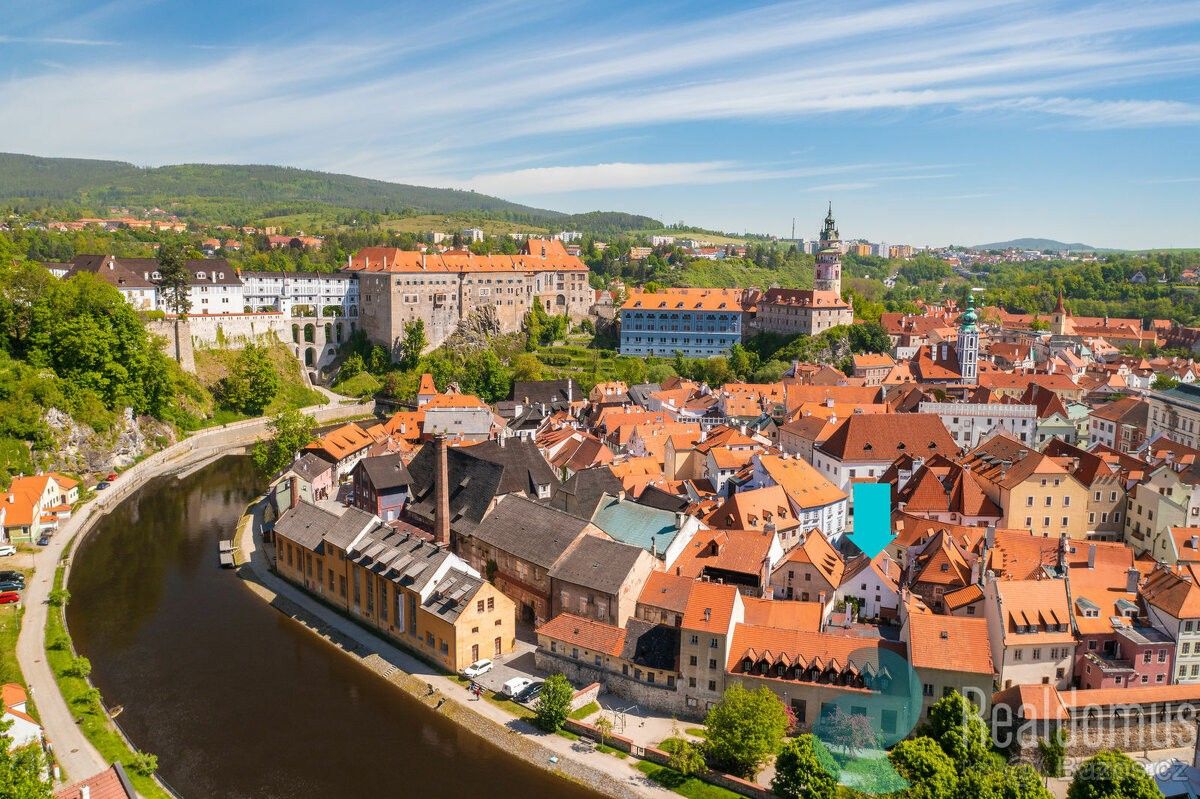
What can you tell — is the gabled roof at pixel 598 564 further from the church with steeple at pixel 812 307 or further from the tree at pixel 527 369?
the church with steeple at pixel 812 307

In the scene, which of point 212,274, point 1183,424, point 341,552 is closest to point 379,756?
point 341,552

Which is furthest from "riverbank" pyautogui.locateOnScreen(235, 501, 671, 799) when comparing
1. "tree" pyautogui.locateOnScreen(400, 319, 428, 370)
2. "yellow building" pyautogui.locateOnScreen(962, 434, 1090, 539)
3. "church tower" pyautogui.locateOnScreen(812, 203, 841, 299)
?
"church tower" pyautogui.locateOnScreen(812, 203, 841, 299)

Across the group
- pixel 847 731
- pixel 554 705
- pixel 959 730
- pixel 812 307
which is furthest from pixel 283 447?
pixel 812 307

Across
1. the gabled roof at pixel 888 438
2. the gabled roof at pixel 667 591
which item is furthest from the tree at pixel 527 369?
the gabled roof at pixel 667 591

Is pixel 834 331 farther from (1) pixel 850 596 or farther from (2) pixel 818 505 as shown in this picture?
(1) pixel 850 596

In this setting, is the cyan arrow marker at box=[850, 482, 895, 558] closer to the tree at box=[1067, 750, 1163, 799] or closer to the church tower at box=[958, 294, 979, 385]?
the tree at box=[1067, 750, 1163, 799]

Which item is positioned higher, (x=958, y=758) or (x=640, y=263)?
(x=640, y=263)
